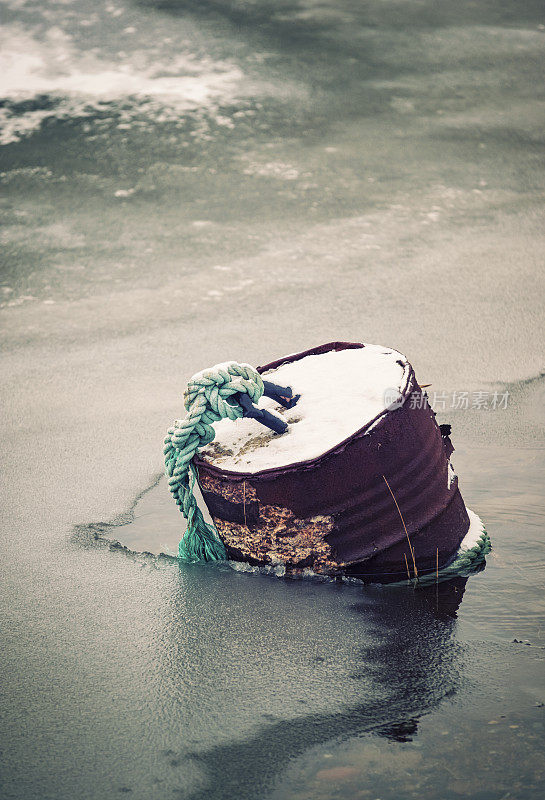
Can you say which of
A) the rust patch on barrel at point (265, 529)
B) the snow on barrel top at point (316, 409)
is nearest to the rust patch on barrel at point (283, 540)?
the rust patch on barrel at point (265, 529)

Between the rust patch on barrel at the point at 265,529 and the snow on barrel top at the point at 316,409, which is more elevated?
the snow on barrel top at the point at 316,409

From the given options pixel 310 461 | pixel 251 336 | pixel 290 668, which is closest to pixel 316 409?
pixel 310 461

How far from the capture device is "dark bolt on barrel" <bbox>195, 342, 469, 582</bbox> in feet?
6.25

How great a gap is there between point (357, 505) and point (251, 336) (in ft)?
6.17

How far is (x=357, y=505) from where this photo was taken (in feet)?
6.35

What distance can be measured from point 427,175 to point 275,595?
12.1 ft

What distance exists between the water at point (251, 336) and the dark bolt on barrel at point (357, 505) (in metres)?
0.09

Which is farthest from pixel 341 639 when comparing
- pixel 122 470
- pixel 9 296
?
pixel 9 296

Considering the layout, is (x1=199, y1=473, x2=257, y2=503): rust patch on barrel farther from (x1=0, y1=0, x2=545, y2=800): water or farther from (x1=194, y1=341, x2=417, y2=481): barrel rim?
(x1=0, y1=0, x2=545, y2=800): water

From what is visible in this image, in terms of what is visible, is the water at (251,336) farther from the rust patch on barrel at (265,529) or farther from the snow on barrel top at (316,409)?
the snow on barrel top at (316,409)

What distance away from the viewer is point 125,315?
13.1ft

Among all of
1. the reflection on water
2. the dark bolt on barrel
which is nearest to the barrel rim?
the dark bolt on barrel

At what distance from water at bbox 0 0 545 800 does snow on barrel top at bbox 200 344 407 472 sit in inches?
13.3

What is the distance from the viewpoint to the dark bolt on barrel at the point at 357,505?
75.0 inches
